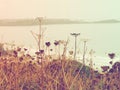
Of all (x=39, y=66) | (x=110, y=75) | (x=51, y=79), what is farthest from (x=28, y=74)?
(x=110, y=75)

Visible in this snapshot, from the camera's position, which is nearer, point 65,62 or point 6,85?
point 6,85

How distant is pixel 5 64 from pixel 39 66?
11.5 inches

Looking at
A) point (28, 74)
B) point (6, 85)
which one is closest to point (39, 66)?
point (28, 74)

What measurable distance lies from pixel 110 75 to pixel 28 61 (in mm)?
889

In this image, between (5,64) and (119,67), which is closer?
(119,67)

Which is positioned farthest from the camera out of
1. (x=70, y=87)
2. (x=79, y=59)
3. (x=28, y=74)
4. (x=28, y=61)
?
(x=79, y=59)

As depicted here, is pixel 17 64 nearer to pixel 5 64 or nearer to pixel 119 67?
pixel 5 64

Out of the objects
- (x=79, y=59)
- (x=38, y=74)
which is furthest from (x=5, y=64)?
(x=79, y=59)

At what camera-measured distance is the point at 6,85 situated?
385 centimetres

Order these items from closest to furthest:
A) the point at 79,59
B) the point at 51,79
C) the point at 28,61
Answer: the point at 51,79, the point at 28,61, the point at 79,59

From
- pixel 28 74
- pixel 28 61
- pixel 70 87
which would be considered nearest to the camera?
pixel 70 87

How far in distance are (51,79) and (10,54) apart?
117cm

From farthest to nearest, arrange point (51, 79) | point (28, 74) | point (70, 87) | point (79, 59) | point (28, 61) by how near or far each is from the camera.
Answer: point (79, 59)
point (28, 61)
point (28, 74)
point (51, 79)
point (70, 87)

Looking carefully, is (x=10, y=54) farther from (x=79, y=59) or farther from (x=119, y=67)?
(x=119, y=67)
